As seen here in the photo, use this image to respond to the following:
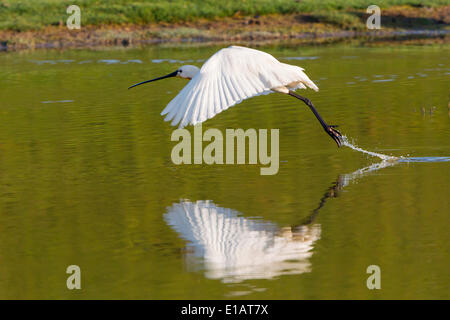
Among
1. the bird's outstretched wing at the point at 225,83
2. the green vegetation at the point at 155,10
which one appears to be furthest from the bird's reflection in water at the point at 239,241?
the green vegetation at the point at 155,10

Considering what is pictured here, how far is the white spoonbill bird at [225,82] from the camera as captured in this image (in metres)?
9.16

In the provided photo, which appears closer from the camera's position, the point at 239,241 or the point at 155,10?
the point at 239,241

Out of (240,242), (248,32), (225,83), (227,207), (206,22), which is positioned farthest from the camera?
(206,22)

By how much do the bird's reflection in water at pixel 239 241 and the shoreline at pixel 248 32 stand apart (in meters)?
27.4

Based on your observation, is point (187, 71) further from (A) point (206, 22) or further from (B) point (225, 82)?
(A) point (206, 22)

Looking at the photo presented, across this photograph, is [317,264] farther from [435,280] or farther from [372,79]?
[372,79]

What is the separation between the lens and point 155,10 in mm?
42562

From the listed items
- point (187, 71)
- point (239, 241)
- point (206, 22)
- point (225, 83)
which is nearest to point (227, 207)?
point (225, 83)

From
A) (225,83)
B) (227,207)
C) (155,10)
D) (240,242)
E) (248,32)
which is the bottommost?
(240,242)

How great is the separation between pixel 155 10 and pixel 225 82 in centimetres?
3339

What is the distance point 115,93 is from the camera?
2306 centimetres

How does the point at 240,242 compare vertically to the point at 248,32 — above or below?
below

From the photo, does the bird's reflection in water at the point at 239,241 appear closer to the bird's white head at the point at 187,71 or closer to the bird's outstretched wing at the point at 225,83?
the bird's outstretched wing at the point at 225,83
